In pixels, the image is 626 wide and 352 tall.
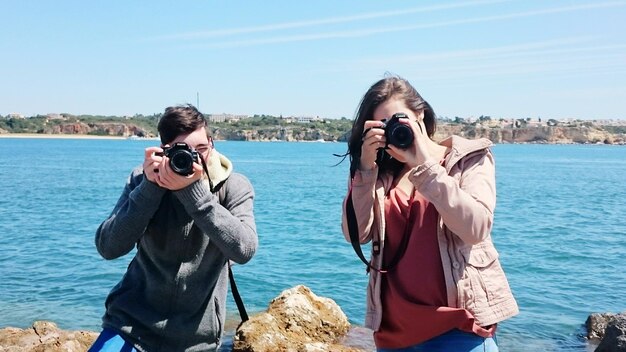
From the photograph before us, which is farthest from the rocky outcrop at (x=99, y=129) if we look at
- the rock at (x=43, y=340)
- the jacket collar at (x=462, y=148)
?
the jacket collar at (x=462, y=148)

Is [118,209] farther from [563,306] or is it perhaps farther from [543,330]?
[563,306]

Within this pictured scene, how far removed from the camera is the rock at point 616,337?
6785mm

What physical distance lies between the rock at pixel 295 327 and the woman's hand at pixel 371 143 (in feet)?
12.8

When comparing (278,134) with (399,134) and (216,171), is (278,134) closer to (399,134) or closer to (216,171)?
(216,171)

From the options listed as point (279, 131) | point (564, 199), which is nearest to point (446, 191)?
point (564, 199)

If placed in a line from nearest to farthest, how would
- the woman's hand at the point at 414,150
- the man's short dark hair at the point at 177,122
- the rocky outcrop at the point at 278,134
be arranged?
the woman's hand at the point at 414,150 < the man's short dark hair at the point at 177,122 < the rocky outcrop at the point at 278,134

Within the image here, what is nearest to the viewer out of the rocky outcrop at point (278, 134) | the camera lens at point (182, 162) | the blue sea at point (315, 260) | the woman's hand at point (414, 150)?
the woman's hand at point (414, 150)

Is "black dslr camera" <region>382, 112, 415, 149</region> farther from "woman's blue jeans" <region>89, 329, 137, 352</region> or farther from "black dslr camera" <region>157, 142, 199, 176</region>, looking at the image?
"woman's blue jeans" <region>89, 329, 137, 352</region>

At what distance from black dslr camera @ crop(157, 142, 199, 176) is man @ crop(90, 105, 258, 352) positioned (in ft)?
0.10

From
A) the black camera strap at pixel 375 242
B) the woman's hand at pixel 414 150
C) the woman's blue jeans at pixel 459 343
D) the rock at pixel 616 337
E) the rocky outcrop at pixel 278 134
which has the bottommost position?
the rocky outcrop at pixel 278 134

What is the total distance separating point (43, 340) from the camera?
628 cm

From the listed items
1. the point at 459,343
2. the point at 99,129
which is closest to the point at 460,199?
the point at 459,343

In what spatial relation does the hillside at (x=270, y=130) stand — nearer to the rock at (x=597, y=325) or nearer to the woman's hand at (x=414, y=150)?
the rock at (x=597, y=325)

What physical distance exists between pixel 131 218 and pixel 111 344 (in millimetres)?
546
